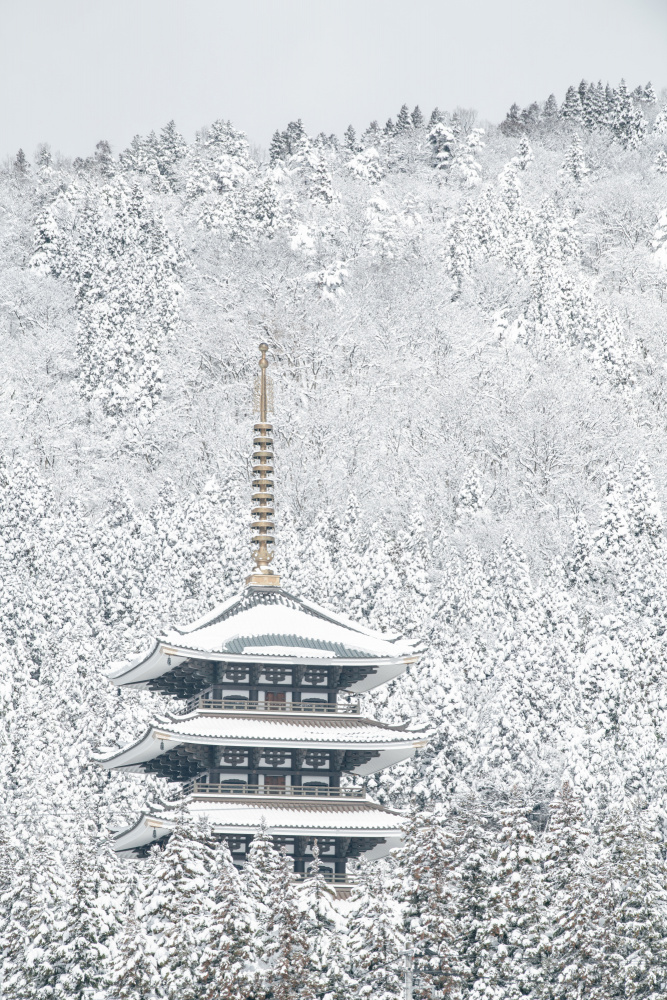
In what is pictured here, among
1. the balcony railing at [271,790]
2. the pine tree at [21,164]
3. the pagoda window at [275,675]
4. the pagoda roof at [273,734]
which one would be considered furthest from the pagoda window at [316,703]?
the pine tree at [21,164]

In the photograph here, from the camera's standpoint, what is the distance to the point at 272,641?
3688 cm

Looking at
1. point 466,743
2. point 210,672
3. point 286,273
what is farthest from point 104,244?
point 210,672

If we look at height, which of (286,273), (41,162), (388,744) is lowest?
(388,744)

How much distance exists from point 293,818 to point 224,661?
385 centimetres

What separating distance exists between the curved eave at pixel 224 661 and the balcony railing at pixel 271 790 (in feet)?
8.98

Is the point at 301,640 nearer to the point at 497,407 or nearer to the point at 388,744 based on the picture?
the point at 388,744

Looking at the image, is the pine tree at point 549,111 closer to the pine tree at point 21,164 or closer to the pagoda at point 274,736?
the pine tree at point 21,164

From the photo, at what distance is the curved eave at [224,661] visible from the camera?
118ft

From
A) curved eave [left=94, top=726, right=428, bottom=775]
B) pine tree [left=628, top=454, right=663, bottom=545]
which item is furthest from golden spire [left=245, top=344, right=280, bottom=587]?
pine tree [left=628, top=454, right=663, bottom=545]

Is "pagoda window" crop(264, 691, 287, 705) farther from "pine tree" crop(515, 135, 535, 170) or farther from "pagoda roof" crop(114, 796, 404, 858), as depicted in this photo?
"pine tree" crop(515, 135, 535, 170)

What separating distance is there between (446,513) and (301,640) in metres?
51.0

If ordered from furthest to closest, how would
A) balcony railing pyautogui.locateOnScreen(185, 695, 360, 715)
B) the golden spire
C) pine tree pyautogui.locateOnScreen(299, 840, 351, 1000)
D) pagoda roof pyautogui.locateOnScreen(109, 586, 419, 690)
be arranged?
the golden spire → balcony railing pyautogui.locateOnScreen(185, 695, 360, 715) → pagoda roof pyautogui.locateOnScreen(109, 586, 419, 690) → pine tree pyautogui.locateOnScreen(299, 840, 351, 1000)

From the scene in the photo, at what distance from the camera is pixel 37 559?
70875 mm

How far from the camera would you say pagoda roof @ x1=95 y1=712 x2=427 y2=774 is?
35344 millimetres
